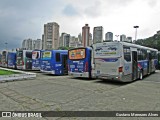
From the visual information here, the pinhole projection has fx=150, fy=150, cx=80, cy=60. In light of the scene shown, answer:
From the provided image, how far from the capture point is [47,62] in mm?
16656

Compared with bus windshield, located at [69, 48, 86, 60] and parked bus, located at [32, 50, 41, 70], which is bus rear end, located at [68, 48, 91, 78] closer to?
bus windshield, located at [69, 48, 86, 60]

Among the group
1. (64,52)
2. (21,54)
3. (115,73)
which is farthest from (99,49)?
(21,54)

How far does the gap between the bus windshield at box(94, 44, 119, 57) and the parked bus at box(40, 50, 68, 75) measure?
5.71 m

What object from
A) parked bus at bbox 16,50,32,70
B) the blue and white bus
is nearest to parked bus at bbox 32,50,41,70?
parked bus at bbox 16,50,32,70

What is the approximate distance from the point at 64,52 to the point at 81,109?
1200 centimetres

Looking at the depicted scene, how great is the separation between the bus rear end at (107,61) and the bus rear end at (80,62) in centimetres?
125

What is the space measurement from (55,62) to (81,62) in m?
4.00

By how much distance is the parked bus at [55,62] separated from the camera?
53.2 feet

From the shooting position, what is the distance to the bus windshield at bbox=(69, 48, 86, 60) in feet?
43.7

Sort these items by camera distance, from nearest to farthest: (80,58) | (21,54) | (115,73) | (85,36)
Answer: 1. (115,73)
2. (80,58)
3. (21,54)
4. (85,36)

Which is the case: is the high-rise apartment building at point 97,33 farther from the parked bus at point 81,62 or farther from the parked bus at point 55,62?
the parked bus at point 81,62

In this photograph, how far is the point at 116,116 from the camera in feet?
15.8

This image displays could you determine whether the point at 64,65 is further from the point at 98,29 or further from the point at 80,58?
the point at 98,29

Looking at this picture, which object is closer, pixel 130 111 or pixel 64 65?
pixel 130 111
